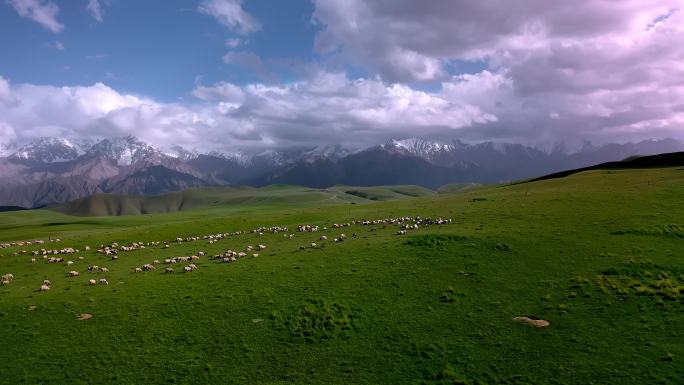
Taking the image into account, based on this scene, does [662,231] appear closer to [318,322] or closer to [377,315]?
[377,315]

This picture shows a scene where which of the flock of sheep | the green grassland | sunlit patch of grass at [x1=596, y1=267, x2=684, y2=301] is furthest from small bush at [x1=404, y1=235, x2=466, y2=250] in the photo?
sunlit patch of grass at [x1=596, y1=267, x2=684, y2=301]

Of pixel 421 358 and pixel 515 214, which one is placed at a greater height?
pixel 515 214

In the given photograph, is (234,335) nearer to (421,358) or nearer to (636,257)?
(421,358)

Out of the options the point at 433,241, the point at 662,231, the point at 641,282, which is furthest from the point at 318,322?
the point at 662,231

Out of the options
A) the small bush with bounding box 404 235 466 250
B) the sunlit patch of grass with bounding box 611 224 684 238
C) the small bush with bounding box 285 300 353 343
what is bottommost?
the small bush with bounding box 285 300 353 343

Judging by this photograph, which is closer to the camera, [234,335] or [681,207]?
[234,335]

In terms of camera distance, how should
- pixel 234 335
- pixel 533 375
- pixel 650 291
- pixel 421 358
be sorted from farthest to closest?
pixel 650 291
pixel 234 335
pixel 421 358
pixel 533 375

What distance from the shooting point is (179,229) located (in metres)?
71.8

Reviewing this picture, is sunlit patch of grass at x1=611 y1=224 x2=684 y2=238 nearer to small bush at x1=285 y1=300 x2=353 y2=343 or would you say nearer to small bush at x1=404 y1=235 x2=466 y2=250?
small bush at x1=404 y1=235 x2=466 y2=250

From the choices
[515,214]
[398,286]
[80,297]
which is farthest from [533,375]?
[515,214]

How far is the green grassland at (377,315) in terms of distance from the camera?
79.2 ft

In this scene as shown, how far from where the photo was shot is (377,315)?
29953 mm

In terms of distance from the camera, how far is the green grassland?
2412 cm

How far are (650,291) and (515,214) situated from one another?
3055 cm
